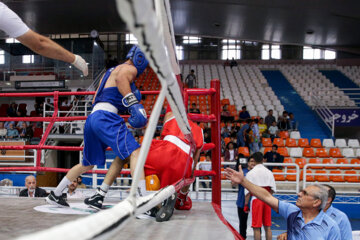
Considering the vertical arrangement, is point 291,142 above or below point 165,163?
below

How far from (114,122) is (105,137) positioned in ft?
0.30

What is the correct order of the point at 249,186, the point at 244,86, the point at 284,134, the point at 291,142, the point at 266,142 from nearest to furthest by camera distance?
the point at 249,186 → the point at 266,142 → the point at 291,142 → the point at 284,134 → the point at 244,86

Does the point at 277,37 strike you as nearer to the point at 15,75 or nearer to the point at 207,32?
the point at 207,32

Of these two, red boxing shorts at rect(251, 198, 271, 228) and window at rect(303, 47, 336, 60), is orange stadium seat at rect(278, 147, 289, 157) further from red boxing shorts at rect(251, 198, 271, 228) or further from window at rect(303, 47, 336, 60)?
window at rect(303, 47, 336, 60)

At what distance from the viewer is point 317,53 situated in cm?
1794

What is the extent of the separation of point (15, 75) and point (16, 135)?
475 centimetres

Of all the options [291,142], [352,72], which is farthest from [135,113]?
[352,72]

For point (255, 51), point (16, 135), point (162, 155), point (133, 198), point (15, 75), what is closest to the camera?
point (133, 198)

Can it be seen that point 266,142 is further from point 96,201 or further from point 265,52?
point 265,52

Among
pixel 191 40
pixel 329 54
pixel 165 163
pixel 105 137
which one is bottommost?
pixel 165 163

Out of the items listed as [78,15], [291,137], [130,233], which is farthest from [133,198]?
[78,15]

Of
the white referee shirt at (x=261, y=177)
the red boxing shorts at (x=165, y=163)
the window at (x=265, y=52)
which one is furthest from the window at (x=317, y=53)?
the red boxing shorts at (x=165, y=163)

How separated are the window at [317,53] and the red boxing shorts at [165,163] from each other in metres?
17.6

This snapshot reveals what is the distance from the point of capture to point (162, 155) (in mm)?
1989
